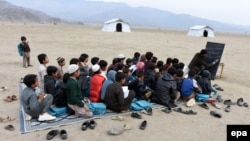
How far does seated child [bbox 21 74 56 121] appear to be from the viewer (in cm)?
553

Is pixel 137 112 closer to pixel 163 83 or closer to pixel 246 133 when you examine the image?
pixel 163 83

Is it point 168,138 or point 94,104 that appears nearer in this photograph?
point 168,138

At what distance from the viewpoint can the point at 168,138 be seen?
17.7 ft

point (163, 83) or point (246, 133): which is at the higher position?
point (163, 83)

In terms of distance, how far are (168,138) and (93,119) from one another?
66.0 inches

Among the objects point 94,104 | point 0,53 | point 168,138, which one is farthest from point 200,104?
point 0,53

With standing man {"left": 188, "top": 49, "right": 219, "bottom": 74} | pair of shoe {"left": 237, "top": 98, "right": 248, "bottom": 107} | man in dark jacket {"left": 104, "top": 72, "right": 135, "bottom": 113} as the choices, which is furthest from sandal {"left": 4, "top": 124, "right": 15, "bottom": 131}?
standing man {"left": 188, "top": 49, "right": 219, "bottom": 74}

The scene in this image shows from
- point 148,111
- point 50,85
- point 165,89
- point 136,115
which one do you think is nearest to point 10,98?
point 50,85

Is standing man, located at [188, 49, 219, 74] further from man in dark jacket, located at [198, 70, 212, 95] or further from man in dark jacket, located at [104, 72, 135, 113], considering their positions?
man in dark jacket, located at [104, 72, 135, 113]

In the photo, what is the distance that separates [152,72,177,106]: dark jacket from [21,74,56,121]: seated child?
2.77 m

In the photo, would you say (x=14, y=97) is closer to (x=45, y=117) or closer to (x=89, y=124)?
(x=45, y=117)

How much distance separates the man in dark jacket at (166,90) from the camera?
6.98 m

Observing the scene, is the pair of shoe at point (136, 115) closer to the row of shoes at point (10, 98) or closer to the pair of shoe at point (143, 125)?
the pair of shoe at point (143, 125)

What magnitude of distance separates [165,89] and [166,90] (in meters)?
0.04
